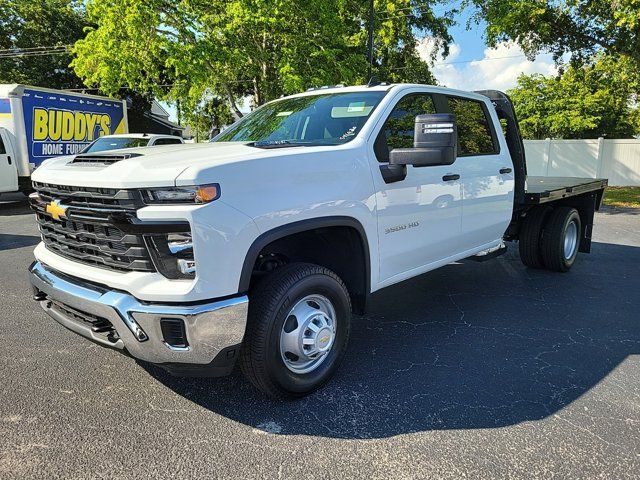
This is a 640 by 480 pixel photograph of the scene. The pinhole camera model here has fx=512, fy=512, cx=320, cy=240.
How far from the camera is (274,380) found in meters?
3.02

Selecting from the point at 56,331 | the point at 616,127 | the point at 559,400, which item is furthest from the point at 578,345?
the point at 616,127

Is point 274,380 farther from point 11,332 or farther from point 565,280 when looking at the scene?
point 565,280

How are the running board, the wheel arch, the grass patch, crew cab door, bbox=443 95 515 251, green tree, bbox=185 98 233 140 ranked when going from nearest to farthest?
the wheel arch, crew cab door, bbox=443 95 515 251, the running board, the grass patch, green tree, bbox=185 98 233 140

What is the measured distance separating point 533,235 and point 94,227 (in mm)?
5288

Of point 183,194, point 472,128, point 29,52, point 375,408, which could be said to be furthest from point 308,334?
point 29,52

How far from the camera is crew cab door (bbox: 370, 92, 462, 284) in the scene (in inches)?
143

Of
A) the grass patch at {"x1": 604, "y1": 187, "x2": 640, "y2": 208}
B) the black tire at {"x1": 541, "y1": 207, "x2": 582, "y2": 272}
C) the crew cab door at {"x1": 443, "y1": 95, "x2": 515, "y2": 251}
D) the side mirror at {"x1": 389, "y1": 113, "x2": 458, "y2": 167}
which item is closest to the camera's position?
the side mirror at {"x1": 389, "y1": 113, "x2": 458, "y2": 167}

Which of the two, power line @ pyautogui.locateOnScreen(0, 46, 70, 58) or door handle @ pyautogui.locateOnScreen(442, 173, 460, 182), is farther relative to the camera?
power line @ pyautogui.locateOnScreen(0, 46, 70, 58)

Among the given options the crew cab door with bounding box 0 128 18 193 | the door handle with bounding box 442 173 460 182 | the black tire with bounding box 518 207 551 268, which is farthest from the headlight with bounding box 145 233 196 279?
the crew cab door with bounding box 0 128 18 193

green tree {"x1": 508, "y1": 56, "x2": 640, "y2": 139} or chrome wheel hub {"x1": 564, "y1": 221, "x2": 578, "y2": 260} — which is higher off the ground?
green tree {"x1": 508, "y1": 56, "x2": 640, "y2": 139}

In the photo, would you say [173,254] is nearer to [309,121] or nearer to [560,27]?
[309,121]

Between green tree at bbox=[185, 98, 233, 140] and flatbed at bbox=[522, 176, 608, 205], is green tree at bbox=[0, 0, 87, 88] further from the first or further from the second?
flatbed at bbox=[522, 176, 608, 205]

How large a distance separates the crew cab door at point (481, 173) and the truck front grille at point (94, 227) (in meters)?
2.83

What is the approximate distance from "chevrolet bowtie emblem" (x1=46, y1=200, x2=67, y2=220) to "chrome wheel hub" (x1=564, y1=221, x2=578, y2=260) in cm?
582
